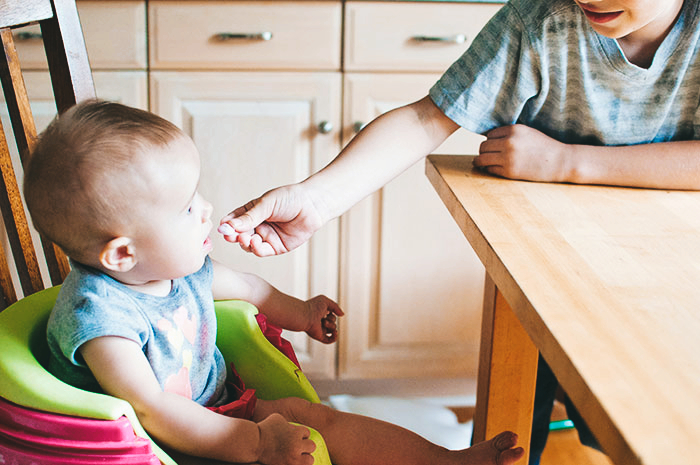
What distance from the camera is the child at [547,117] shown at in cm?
87

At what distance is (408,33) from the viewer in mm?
1606

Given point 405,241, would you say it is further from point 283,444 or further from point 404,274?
point 283,444

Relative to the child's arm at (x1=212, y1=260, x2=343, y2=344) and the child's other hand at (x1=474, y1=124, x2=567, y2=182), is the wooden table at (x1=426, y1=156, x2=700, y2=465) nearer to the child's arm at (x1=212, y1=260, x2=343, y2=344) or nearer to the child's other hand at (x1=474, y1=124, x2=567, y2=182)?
the child's other hand at (x1=474, y1=124, x2=567, y2=182)

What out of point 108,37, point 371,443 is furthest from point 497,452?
point 108,37

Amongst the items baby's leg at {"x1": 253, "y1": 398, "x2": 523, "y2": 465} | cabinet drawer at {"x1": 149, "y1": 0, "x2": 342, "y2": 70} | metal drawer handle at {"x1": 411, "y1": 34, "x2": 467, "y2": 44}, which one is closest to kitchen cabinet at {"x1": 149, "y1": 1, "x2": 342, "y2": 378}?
cabinet drawer at {"x1": 149, "y1": 0, "x2": 342, "y2": 70}

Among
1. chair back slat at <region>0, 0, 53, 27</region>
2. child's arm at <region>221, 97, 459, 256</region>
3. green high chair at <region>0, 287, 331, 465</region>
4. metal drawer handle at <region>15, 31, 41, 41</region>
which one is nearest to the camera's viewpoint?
green high chair at <region>0, 287, 331, 465</region>

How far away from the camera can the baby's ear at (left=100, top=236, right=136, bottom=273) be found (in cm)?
74

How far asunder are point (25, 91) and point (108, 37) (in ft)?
2.53

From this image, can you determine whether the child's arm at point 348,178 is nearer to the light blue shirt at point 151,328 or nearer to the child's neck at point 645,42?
the light blue shirt at point 151,328

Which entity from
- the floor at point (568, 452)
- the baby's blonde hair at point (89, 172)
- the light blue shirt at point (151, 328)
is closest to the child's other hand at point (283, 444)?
the light blue shirt at point (151, 328)

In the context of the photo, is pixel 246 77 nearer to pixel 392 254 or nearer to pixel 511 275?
pixel 392 254

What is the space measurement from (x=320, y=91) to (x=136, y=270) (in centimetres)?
93

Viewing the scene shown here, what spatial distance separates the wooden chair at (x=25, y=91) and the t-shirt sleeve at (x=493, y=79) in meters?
0.43

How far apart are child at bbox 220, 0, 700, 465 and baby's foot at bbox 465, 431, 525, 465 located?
0.30m
